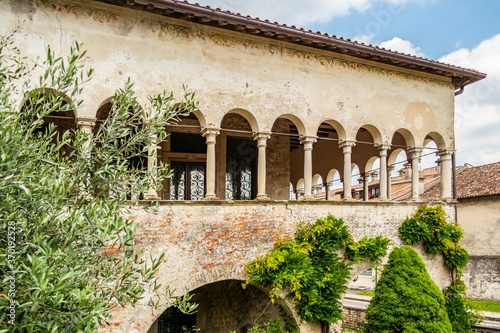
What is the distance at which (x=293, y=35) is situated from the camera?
31.4 feet

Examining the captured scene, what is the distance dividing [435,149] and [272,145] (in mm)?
5348

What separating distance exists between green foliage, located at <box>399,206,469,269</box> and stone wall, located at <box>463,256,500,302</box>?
903cm

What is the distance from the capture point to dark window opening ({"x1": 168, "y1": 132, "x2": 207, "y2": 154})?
39.8 ft

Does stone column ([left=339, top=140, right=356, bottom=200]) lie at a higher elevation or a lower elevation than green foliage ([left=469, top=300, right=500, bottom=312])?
higher

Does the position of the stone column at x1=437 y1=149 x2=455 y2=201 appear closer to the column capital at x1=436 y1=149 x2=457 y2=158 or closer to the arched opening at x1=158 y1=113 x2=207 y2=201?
the column capital at x1=436 y1=149 x2=457 y2=158

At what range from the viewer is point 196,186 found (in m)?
12.3

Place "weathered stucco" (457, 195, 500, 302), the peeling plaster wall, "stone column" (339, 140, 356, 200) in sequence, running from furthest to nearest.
Answer: "weathered stucco" (457, 195, 500, 302), "stone column" (339, 140, 356, 200), the peeling plaster wall

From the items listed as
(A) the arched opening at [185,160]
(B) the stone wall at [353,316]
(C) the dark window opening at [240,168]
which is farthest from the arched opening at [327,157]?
(A) the arched opening at [185,160]

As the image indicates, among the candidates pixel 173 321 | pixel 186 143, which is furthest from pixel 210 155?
pixel 173 321

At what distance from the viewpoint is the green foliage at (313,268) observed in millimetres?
8734

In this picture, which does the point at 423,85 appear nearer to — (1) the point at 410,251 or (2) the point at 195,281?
(1) the point at 410,251

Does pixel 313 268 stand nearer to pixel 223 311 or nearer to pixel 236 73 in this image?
pixel 223 311

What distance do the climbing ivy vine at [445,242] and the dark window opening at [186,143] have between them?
21.5 feet

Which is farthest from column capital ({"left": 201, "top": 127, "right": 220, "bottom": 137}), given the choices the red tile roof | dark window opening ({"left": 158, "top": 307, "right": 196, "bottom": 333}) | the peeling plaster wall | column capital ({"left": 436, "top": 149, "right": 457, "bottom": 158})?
the red tile roof
